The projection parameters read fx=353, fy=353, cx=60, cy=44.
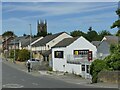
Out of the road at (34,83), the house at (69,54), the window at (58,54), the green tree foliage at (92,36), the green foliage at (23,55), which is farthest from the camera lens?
the green tree foliage at (92,36)

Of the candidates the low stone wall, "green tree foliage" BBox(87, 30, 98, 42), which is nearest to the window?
the low stone wall

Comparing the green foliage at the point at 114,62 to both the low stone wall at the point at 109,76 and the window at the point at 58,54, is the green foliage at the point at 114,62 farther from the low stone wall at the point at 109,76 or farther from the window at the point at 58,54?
the window at the point at 58,54

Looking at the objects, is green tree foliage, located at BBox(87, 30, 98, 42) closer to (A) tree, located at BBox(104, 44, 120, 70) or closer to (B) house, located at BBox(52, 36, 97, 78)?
(B) house, located at BBox(52, 36, 97, 78)

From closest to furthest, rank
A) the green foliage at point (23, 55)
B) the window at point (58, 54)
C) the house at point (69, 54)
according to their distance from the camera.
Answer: the house at point (69, 54), the window at point (58, 54), the green foliage at point (23, 55)

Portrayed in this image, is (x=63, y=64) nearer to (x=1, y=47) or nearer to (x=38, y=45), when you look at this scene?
(x=38, y=45)

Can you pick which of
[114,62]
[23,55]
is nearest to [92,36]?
[23,55]

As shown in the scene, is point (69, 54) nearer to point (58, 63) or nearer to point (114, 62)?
point (58, 63)

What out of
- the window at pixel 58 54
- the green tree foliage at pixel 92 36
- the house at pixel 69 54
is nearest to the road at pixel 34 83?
the house at pixel 69 54

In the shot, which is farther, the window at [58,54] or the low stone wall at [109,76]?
the window at [58,54]

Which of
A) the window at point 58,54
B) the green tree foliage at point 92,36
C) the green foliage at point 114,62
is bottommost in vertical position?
the green foliage at point 114,62

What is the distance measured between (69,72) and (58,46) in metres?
12.3

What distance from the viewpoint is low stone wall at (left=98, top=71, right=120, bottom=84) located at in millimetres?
30578

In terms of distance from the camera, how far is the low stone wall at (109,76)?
30.6m

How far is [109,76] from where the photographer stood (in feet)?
104
